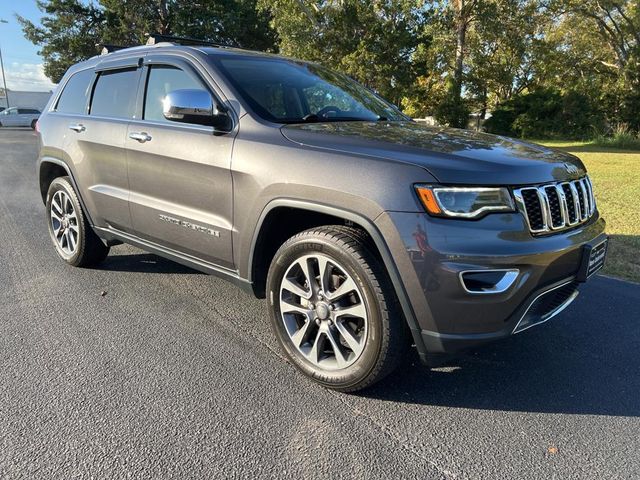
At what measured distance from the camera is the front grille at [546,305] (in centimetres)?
244

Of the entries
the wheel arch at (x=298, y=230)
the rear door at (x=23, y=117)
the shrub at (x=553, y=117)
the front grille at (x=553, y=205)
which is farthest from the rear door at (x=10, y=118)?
the front grille at (x=553, y=205)

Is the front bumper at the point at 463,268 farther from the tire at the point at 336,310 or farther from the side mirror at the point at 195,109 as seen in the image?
the side mirror at the point at 195,109

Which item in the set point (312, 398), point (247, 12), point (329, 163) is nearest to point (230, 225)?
point (329, 163)

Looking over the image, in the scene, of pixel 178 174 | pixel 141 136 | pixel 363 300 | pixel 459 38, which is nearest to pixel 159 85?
pixel 141 136

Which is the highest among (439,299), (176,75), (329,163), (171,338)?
(176,75)

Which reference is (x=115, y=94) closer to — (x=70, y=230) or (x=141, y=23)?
(x=70, y=230)

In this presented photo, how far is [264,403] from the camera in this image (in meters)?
2.65

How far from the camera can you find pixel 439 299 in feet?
7.53

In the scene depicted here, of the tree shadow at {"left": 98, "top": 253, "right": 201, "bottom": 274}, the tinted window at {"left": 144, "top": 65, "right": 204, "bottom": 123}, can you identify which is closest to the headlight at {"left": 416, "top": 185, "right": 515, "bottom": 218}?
the tinted window at {"left": 144, "top": 65, "right": 204, "bottom": 123}

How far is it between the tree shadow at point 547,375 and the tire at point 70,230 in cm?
303

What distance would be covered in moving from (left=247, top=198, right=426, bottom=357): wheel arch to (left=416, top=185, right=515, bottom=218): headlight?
0.28 m

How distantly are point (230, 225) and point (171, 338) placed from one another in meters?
0.91

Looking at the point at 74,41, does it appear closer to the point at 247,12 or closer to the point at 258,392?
the point at 247,12

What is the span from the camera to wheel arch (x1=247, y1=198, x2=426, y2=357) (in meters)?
2.39
